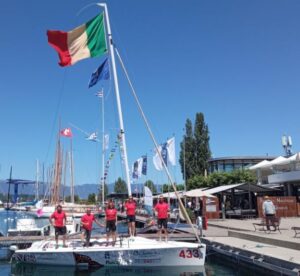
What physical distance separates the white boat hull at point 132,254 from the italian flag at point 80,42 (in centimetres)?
820


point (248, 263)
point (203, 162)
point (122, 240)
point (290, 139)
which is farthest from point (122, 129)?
point (203, 162)

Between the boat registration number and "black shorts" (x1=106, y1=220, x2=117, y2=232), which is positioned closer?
the boat registration number

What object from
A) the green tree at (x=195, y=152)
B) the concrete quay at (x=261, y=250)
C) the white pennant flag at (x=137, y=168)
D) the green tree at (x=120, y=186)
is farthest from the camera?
the green tree at (x=120, y=186)

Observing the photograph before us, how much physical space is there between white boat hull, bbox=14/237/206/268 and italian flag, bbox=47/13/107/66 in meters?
8.20

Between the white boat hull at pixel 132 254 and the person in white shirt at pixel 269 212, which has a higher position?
the person in white shirt at pixel 269 212

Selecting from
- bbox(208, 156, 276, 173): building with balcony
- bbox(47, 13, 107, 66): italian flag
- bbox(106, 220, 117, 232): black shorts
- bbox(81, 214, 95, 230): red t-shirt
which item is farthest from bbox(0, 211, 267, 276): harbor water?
bbox(208, 156, 276, 173): building with balcony

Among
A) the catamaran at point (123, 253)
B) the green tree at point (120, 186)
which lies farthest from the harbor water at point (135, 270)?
the green tree at point (120, 186)

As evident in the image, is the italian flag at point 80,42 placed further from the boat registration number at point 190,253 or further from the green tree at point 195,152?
the green tree at point 195,152

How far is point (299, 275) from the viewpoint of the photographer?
1304cm

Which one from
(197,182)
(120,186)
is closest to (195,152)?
(197,182)

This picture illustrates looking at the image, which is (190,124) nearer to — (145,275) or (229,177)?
(229,177)

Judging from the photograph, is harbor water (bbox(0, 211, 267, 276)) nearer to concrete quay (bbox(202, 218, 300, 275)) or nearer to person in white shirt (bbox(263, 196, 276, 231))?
concrete quay (bbox(202, 218, 300, 275))

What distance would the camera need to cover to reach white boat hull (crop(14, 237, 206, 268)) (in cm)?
1700

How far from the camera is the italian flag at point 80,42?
1830 cm
